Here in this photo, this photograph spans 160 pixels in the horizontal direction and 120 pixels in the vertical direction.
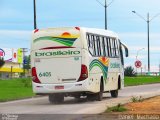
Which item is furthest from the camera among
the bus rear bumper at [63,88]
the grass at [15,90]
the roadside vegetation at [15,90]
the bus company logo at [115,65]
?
the grass at [15,90]

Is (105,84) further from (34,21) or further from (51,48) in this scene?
(34,21)

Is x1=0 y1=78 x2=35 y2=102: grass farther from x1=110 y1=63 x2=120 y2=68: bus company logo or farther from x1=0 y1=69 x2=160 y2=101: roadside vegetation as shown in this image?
x1=110 y1=63 x2=120 y2=68: bus company logo

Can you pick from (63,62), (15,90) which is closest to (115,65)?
(63,62)

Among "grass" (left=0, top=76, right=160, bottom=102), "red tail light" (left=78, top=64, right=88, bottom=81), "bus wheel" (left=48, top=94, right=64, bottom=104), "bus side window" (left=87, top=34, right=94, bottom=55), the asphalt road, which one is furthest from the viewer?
"grass" (left=0, top=76, right=160, bottom=102)

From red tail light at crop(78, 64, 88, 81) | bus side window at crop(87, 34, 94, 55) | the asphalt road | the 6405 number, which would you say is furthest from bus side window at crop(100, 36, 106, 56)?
the 6405 number

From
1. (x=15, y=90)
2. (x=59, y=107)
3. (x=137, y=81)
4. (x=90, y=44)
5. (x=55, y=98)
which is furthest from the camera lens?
(x=137, y=81)

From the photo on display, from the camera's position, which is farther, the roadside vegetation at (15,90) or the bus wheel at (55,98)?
the roadside vegetation at (15,90)

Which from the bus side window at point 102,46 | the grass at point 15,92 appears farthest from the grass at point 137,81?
the bus side window at point 102,46

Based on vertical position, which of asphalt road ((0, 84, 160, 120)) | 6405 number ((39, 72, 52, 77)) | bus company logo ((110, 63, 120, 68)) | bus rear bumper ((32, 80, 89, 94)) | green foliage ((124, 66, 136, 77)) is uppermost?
green foliage ((124, 66, 136, 77))

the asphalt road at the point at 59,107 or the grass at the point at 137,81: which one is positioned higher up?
the grass at the point at 137,81

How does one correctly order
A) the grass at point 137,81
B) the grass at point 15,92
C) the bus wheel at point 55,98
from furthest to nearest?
the grass at point 137,81, the grass at point 15,92, the bus wheel at point 55,98

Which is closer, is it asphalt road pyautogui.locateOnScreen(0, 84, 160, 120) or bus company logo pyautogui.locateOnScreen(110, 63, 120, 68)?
asphalt road pyautogui.locateOnScreen(0, 84, 160, 120)

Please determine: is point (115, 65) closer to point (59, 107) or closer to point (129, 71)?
point (59, 107)

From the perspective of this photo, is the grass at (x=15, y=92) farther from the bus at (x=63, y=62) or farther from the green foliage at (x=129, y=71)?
the green foliage at (x=129, y=71)
